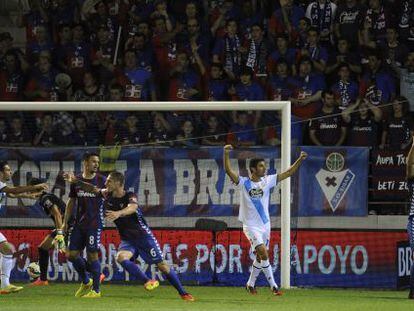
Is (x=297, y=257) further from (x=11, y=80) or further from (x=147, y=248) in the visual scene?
(x=11, y=80)

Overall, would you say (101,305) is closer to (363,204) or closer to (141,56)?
(363,204)

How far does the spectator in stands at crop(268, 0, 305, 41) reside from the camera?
22.5 metres

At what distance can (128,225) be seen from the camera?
16672mm

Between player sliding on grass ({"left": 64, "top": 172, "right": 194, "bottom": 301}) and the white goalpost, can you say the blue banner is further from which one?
player sliding on grass ({"left": 64, "top": 172, "right": 194, "bottom": 301})

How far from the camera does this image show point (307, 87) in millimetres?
21422

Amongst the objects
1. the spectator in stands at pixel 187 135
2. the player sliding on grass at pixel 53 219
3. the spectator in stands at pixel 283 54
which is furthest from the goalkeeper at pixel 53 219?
the spectator in stands at pixel 283 54

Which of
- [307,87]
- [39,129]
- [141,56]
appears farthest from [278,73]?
[39,129]

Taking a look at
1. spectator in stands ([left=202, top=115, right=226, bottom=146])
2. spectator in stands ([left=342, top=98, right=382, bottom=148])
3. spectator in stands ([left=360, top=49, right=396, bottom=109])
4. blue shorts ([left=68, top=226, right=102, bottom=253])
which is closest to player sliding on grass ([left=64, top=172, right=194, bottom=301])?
blue shorts ([left=68, top=226, right=102, bottom=253])

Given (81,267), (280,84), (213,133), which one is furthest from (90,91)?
(81,267)

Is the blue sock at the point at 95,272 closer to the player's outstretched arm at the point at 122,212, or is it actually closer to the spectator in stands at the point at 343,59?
the player's outstretched arm at the point at 122,212

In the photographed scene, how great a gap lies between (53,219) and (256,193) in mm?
3460

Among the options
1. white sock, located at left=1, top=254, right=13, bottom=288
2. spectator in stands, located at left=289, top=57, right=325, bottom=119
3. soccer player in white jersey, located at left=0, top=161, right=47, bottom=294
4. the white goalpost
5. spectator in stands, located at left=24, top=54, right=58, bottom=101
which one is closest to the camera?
soccer player in white jersey, located at left=0, top=161, right=47, bottom=294

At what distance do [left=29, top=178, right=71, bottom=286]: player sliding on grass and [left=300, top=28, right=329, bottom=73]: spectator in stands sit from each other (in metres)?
5.79

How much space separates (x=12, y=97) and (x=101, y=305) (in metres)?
8.58
